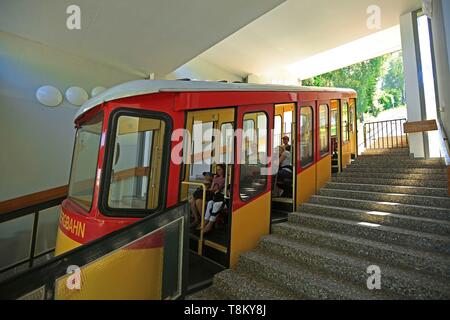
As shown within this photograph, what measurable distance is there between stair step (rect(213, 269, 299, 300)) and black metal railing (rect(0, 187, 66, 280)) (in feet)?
8.99

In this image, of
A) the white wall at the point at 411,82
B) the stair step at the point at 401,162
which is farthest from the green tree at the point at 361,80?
the stair step at the point at 401,162

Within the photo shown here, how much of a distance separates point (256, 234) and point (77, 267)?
1.89 m

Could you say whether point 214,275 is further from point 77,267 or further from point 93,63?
point 93,63


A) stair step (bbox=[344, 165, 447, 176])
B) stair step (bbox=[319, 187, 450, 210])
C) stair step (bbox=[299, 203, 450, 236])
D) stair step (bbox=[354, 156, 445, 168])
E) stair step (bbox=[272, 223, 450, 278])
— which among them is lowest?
stair step (bbox=[272, 223, 450, 278])

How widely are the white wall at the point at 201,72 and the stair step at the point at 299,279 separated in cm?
473

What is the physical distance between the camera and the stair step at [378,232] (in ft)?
7.18

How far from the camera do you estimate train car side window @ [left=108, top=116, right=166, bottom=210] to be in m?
2.12

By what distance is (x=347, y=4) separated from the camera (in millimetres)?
4859

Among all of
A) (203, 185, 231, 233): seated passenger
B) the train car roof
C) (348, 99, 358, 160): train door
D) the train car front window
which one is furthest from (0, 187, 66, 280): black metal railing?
(348, 99, 358, 160): train door

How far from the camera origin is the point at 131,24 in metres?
3.61

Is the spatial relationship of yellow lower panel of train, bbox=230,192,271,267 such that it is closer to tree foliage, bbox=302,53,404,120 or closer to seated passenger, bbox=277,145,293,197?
seated passenger, bbox=277,145,293,197

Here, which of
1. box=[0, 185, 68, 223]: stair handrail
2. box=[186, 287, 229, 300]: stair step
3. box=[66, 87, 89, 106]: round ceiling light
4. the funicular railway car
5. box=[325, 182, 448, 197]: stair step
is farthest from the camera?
box=[66, 87, 89, 106]: round ceiling light

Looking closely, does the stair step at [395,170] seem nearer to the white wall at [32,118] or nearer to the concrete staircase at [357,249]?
the concrete staircase at [357,249]

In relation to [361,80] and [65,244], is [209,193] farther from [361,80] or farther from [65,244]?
[361,80]
